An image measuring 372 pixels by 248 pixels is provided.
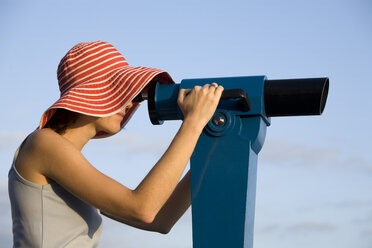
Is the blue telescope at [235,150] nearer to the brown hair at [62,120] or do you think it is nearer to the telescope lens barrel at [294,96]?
the telescope lens barrel at [294,96]

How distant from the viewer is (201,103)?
1.75 m

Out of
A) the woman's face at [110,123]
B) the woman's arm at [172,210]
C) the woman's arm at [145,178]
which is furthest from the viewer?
the woman's arm at [172,210]

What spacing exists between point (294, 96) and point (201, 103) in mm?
305

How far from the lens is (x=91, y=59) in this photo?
2.01 meters

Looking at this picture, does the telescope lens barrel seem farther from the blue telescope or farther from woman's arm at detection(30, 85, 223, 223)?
woman's arm at detection(30, 85, 223, 223)

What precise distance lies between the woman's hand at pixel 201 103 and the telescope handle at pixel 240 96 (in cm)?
2

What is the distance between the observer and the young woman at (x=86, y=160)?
1.71 metres

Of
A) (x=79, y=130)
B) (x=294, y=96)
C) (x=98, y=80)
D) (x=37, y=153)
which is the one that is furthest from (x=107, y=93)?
(x=294, y=96)

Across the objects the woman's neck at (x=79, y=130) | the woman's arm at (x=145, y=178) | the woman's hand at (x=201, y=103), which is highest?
the woman's hand at (x=201, y=103)

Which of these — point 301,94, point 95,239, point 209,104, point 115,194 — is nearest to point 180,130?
point 209,104

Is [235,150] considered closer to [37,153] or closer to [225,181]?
[225,181]

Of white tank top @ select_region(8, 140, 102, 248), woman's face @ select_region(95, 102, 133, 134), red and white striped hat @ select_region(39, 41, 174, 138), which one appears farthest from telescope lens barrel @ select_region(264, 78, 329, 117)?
white tank top @ select_region(8, 140, 102, 248)

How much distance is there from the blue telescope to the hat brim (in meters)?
0.15

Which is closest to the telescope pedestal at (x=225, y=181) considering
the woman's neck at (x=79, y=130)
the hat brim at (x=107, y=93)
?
the hat brim at (x=107, y=93)
